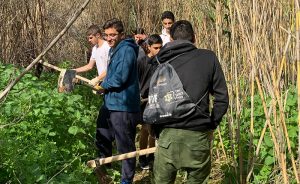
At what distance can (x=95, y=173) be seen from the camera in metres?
4.25

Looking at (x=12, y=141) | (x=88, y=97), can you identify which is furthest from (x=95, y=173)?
(x=88, y=97)

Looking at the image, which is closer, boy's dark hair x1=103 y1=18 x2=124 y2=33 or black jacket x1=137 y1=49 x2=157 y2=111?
boy's dark hair x1=103 y1=18 x2=124 y2=33

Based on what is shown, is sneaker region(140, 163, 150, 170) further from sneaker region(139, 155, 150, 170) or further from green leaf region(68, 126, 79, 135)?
green leaf region(68, 126, 79, 135)

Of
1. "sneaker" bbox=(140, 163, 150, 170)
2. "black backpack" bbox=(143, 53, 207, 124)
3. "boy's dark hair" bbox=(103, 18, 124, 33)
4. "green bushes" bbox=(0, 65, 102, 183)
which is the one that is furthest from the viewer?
"sneaker" bbox=(140, 163, 150, 170)

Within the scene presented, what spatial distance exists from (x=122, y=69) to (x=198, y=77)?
3.84 feet

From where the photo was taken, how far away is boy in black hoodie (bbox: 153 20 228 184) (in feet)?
9.20

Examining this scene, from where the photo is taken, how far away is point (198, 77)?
279 cm

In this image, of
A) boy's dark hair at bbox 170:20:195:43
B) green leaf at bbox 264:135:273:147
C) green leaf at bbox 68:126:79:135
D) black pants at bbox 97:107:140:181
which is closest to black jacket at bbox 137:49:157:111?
black pants at bbox 97:107:140:181

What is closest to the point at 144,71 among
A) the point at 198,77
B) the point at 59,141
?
the point at 59,141

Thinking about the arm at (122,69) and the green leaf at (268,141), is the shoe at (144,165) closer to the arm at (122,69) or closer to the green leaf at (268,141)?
the arm at (122,69)

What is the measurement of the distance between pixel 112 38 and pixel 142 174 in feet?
5.36

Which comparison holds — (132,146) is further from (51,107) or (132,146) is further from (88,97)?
(88,97)

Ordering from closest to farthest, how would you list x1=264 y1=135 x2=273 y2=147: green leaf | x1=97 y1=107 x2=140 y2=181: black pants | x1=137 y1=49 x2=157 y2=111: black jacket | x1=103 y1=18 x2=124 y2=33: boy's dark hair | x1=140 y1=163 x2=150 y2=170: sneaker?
x1=264 y1=135 x2=273 y2=147: green leaf, x1=103 y1=18 x2=124 y2=33: boy's dark hair, x1=97 y1=107 x2=140 y2=181: black pants, x1=137 y1=49 x2=157 y2=111: black jacket, x1=140 y1=163 x2=150 y2=170: sneaker

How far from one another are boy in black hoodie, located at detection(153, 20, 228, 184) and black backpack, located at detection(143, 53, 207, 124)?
0.12 ft
